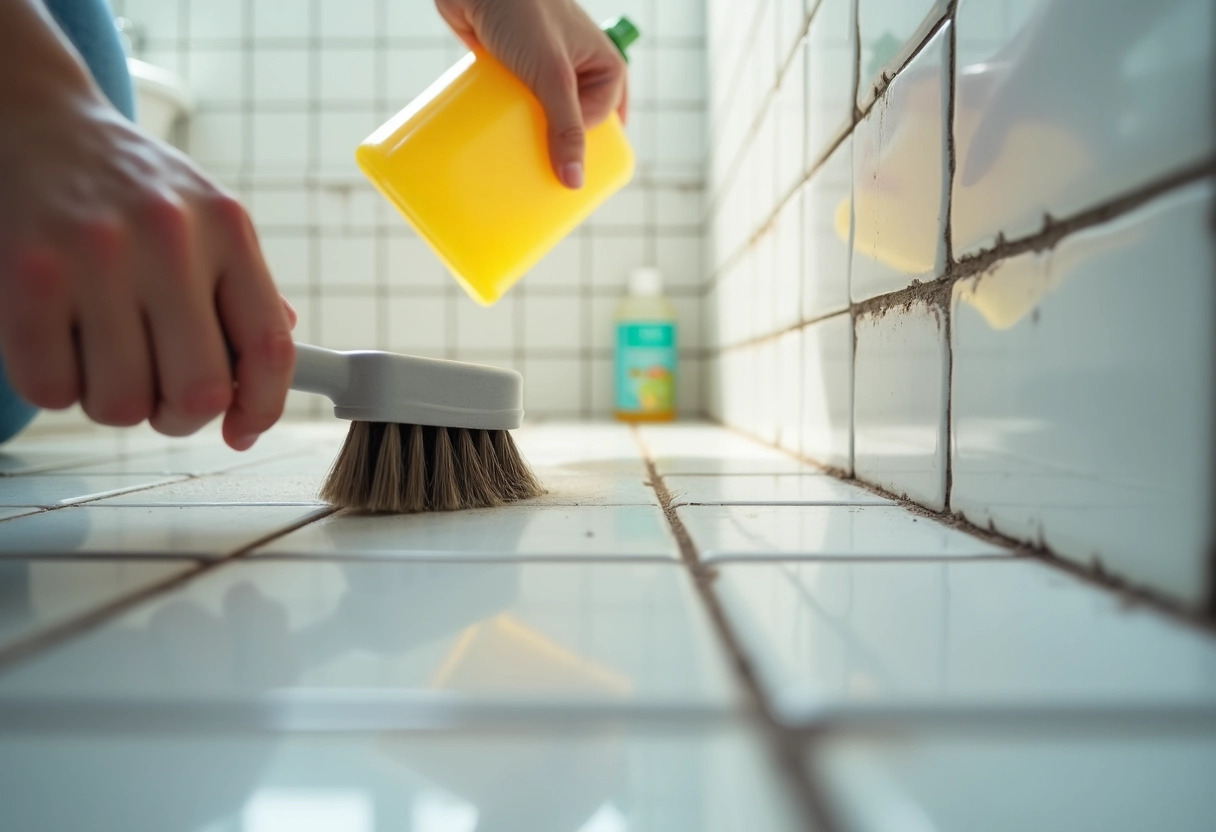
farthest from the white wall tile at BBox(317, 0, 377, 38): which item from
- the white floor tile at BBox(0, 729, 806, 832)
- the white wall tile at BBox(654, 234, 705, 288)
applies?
the white floor tile at BBox(0, 729, 806, 832)

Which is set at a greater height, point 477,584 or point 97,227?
point 97,227

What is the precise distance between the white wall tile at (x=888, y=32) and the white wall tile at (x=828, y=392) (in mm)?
174

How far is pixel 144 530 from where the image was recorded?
434mm

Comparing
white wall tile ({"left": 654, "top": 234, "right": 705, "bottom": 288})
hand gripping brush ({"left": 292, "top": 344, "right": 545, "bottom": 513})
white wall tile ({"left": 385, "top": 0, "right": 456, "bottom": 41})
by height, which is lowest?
hand gripping brush ({"left": 292, "top": 344, "right": 545, "bottom": 513})

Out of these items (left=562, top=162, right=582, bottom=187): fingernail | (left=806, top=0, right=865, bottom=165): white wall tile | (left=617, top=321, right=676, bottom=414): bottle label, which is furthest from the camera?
(left=617, top=321, right=676, bottom=414): bottle label

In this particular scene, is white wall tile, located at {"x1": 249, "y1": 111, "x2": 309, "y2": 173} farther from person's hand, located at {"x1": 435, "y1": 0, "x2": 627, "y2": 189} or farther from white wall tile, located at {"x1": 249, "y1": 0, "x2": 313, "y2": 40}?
person's hand, located at {"x1": 435, "y1": 0, "x2": 627, "y2": 189}

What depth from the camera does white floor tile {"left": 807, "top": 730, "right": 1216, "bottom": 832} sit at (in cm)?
15

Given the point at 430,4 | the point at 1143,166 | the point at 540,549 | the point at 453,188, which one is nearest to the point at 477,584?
the point at 540,549

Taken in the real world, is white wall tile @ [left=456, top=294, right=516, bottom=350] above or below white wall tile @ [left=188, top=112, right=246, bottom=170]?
below

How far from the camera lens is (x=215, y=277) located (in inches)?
13.7

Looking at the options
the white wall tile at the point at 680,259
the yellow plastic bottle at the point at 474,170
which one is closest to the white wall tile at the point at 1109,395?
the yellow plastic bottle at the point at 474,170

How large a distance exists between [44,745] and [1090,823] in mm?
220

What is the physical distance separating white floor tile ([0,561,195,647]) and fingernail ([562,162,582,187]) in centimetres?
49

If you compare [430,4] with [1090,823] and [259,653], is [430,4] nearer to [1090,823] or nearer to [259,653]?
[259,653]
